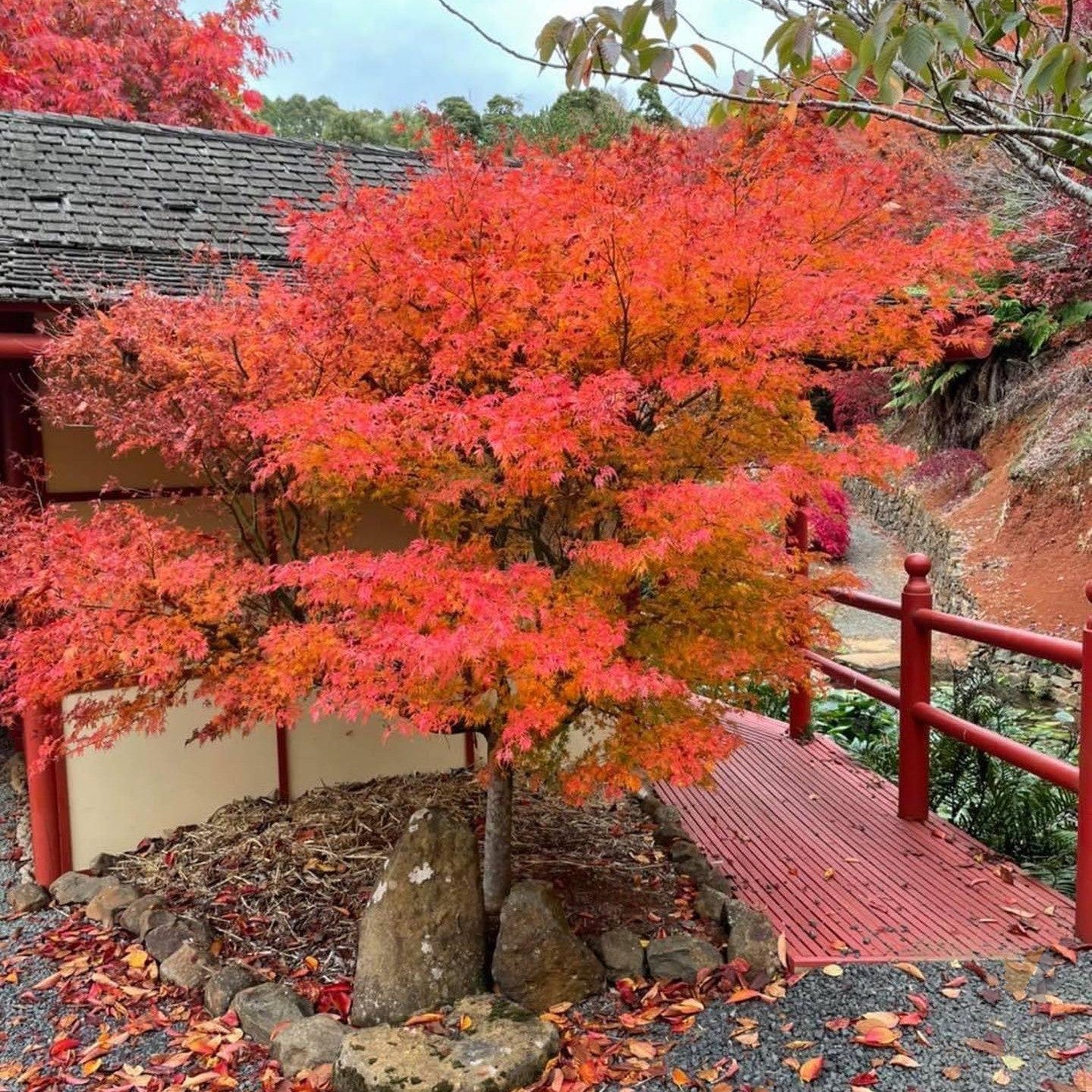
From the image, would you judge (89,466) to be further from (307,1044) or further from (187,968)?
(307,1044)

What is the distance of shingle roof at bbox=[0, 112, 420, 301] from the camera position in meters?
4.62

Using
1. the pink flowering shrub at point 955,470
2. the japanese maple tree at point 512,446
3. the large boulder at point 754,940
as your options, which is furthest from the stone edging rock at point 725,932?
the pink flowering shrub at point 955,470

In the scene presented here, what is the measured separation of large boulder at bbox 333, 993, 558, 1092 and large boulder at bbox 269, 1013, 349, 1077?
103mm

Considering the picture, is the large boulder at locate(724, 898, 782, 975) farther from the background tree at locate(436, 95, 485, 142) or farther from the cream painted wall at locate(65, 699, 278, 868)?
the background tree at locate(436, 95, 485, 142)

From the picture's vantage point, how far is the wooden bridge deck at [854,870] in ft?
11.5

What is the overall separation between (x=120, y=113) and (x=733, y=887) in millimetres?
9279

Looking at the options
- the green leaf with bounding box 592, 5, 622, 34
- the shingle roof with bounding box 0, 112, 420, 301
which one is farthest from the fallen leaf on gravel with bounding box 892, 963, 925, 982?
the shingle roof with bounding box 0, 112, 420, 301

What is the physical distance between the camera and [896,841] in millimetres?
4438

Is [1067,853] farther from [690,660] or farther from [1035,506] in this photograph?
[1035,506]

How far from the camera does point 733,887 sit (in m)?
4.03

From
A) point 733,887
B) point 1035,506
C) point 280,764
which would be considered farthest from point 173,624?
point 1035,506

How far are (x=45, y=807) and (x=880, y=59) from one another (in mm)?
4801

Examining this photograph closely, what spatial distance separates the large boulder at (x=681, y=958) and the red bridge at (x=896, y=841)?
13.9 inches

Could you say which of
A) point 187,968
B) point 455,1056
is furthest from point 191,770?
point 455,1056
